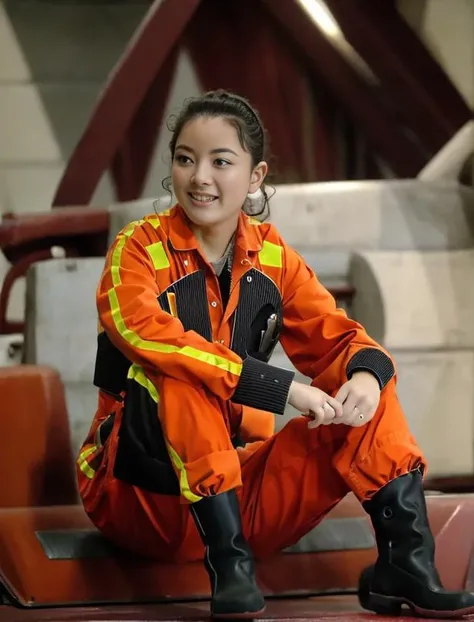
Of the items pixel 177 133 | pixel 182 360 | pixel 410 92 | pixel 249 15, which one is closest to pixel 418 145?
pixel 410 92

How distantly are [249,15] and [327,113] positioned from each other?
319mm

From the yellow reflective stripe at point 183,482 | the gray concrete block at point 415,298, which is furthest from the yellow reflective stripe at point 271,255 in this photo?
the gray concrete block at point 415,298

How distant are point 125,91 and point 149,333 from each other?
4.51 ft

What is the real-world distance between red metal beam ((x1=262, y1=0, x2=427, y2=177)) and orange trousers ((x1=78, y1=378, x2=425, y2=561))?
4.86 ft

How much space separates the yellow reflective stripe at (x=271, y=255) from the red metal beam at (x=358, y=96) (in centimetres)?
135

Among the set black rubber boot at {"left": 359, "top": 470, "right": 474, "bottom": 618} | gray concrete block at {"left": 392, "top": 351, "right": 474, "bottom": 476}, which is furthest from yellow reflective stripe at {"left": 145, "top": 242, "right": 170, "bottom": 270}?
gray concrete block at {"left": 392, "top": 351, "right": 474, "bottom": 476}

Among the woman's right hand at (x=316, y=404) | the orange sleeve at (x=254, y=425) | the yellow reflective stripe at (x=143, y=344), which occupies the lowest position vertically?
the orange sleeve at (x=254, y=425)

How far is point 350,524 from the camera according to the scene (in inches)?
48.3

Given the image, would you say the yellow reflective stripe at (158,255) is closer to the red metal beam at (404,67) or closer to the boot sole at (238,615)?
the boot sole at (238,615)

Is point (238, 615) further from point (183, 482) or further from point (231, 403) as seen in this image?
point (231, 403)

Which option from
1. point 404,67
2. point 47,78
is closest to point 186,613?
point 404,67

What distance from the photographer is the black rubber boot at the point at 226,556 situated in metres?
0.92

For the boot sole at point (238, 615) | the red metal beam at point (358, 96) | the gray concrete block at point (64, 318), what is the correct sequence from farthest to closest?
1. the red metal beam at point (358, 96)
2. the gray concrete block at point (64, 318)
3. the boot sole at point (238, 615)

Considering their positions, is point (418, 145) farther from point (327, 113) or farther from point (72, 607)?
point (72, 607)
